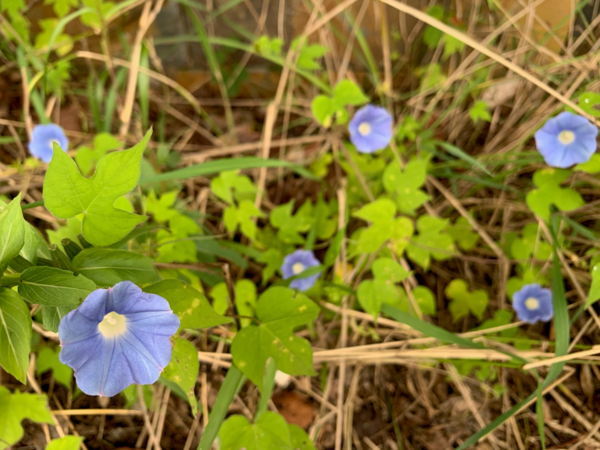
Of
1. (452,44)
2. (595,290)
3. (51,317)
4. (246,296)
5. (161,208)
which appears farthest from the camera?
(452,44)

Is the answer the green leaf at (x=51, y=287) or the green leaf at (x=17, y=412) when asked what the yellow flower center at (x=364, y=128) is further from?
the green leaf at (x=17, y=412)

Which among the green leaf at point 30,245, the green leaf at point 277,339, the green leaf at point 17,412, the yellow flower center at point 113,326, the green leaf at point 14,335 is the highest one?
the green leaf at point 30,245

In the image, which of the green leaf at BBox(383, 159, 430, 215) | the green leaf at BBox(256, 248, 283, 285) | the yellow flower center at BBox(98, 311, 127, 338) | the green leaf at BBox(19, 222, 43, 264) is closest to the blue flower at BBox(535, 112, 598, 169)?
the green leaf at BBox(383, 159, 430, 215)

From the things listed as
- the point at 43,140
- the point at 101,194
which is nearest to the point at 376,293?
the point at 101,194

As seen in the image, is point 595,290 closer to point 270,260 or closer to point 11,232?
point 270,260

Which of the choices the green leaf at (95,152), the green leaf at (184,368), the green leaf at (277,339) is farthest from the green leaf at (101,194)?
the green leaf at (95,152)

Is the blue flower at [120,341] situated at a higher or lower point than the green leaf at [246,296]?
higher
